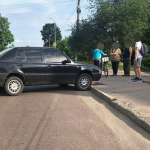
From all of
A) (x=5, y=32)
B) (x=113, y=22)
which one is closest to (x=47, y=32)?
(x=5, y=32)

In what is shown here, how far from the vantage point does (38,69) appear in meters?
8.12

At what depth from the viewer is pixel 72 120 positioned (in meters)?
5.02

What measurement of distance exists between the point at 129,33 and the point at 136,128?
1536 cm

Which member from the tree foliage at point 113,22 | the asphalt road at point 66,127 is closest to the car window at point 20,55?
the asphalt road at point 66,127

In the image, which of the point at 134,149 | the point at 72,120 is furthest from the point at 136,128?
the point at 72,120

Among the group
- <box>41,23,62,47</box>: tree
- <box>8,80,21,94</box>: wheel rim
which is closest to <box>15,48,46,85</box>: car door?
<box>8,80,21,94</box>: wheel rim

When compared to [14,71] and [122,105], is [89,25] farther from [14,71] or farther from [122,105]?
[122,105]

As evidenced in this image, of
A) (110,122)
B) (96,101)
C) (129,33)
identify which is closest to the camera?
(110,122)

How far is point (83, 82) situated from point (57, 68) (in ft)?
4.02

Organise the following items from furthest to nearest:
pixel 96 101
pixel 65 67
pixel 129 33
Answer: pixel 129 33 → pixel 65 67 → pixel 96 101

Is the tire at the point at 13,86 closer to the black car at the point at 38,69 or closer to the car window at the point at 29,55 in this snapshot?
the black car at the point at 38,69

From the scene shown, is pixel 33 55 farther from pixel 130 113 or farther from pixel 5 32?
pixel 5 32

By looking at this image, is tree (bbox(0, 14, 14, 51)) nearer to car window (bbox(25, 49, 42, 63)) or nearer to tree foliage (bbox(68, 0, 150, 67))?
tree foliage (bbox(68, 0, 150, 67))

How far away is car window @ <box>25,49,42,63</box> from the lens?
8102mm
